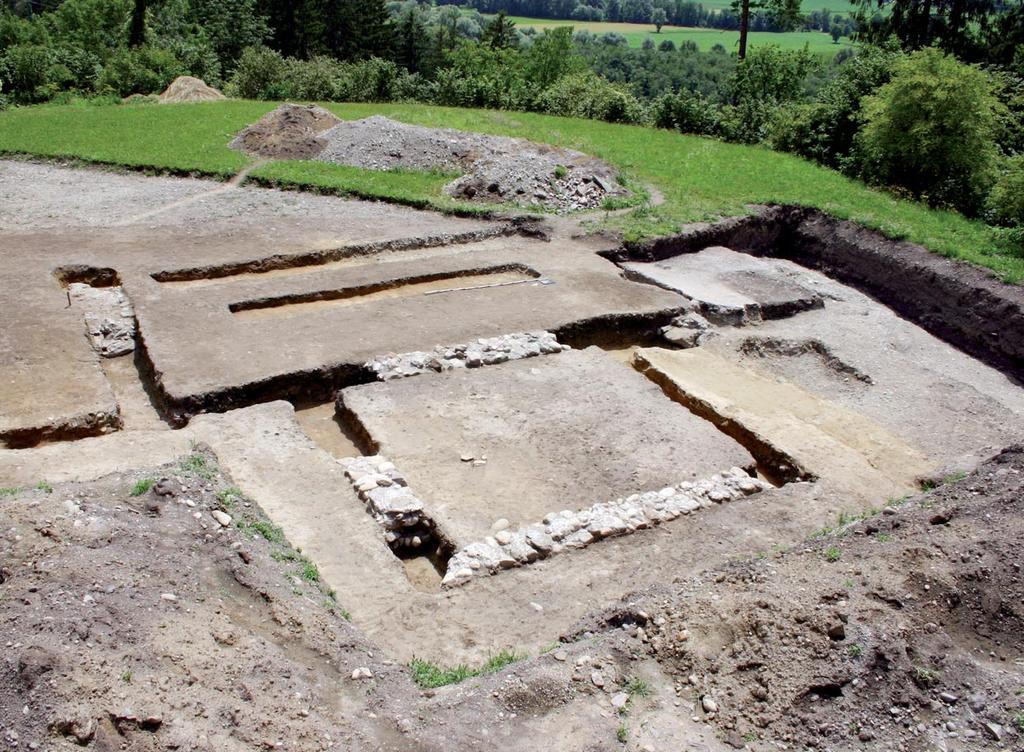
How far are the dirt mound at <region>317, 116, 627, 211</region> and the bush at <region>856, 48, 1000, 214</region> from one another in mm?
6857

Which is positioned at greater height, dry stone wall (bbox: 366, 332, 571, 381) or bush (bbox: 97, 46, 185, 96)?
bush (bbox: 97, 46, 185, 96)

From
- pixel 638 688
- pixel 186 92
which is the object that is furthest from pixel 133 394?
pixel 186 92

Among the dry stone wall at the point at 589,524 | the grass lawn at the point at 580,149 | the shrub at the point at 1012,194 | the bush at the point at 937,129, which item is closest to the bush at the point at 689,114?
the grass lawn at the point at 580,149

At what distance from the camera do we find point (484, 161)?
21.9m

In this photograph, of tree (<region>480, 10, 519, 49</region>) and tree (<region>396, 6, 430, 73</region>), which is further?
tree (<region>396, 6, 430, 73</region>)

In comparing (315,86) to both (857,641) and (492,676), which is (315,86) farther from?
(857,641)

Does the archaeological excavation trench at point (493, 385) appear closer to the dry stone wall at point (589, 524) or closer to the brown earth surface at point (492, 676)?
the dry stone wall at point (589, 524)

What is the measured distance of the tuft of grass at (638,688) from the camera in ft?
20.6

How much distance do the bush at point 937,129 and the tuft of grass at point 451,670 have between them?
718 inches

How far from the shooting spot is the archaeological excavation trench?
868 cm

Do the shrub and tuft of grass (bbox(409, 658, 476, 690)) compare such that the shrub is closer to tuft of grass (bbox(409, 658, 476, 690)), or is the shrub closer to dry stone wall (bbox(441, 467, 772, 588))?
dry stone wall (bbox(441, 467, 772, 588))

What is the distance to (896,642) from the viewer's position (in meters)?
6.45

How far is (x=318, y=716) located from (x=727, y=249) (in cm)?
1535

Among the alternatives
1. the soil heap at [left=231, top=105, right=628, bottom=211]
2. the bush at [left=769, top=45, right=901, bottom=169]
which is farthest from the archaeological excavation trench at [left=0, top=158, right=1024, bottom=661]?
the bush at [left=769, top=45, right=901, bottom=169]
